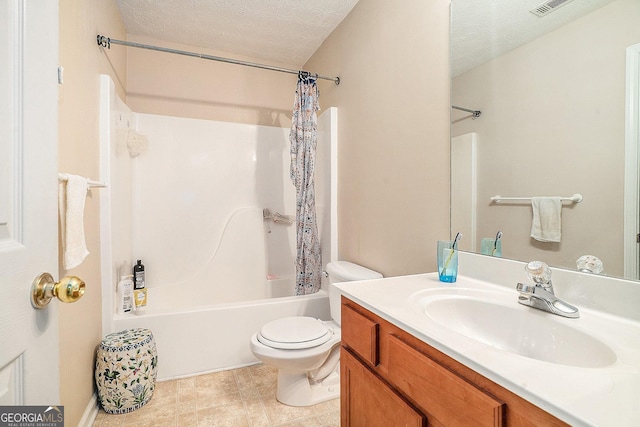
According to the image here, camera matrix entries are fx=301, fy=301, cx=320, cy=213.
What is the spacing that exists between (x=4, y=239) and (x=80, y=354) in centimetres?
130

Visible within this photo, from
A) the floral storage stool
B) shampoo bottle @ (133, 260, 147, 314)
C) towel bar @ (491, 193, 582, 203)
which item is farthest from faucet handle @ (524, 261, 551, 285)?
shampoo bottle @ (133, 260, 147, 314)

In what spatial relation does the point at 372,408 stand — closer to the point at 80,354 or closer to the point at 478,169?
the point at 478,169

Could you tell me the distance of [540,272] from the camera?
2.81ft

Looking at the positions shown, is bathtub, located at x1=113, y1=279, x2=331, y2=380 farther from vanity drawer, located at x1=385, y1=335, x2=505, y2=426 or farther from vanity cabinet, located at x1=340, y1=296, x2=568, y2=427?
vanity drawer, located at x1=385, y1=335, x2=505, y2=426

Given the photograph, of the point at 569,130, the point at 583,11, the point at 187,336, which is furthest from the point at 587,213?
the point at 187,336

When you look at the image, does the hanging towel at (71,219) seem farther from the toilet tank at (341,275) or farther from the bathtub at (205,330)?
the toilet tank at (341,275)

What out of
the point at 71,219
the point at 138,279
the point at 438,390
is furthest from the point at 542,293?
the point at 138,279

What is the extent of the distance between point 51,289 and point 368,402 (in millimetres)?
889

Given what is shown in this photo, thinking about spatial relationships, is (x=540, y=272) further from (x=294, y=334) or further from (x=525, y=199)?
(x=294, y=334)

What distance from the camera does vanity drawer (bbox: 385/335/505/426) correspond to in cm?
58

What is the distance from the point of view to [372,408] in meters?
0.93

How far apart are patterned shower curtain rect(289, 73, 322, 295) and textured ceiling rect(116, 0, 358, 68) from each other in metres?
0.45

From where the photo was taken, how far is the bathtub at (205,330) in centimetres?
189

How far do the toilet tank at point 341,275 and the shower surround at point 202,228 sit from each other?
14.4 inches
